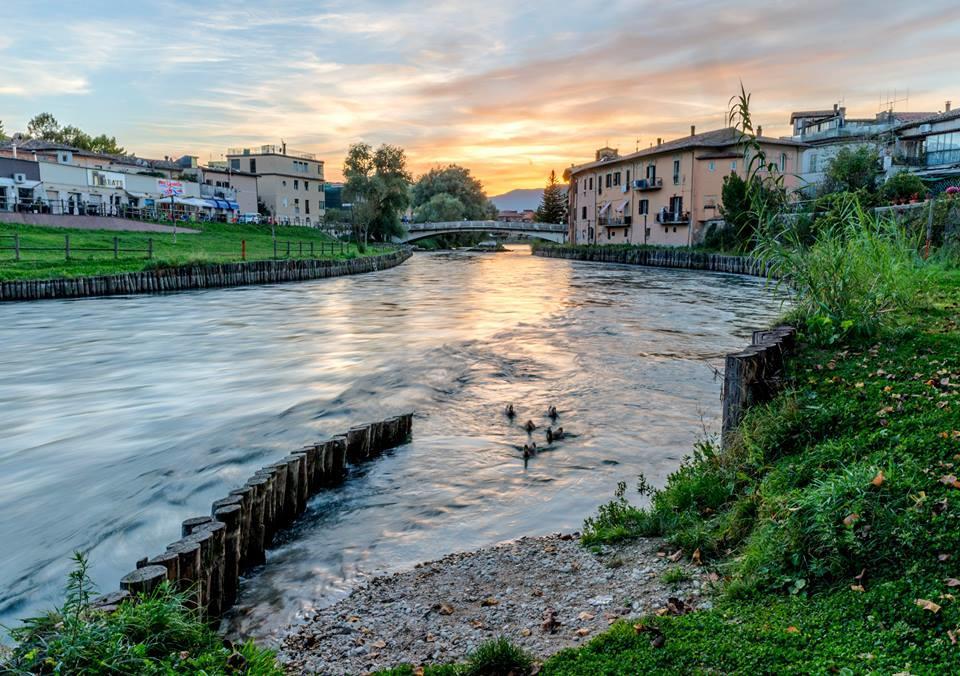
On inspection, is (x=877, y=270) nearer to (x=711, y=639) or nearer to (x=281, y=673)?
(x=711, y=639)

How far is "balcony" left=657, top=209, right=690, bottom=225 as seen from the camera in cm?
6644

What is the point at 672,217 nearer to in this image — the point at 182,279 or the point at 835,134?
the point at 835,134

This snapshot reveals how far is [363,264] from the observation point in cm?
5491

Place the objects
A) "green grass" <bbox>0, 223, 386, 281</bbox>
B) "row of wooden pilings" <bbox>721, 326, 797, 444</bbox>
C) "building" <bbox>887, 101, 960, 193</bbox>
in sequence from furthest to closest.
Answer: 1. "building" <bbox>887, 101, 960, 193</bbox>
2. "green grass" <bbox>0, 223, 386, 281</bbox>
3. "row of wooden pilings" <bbox>721, 326, 797, 444</bbox>

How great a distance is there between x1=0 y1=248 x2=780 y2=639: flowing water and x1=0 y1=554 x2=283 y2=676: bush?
159 cm

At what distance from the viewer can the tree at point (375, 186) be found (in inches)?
3420

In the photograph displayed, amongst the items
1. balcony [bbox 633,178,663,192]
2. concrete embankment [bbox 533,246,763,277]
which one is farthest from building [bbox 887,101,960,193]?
balcony [bbox 633,178,663,192]

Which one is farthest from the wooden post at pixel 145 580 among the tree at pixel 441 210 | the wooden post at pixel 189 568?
the tree at pixel 441 210

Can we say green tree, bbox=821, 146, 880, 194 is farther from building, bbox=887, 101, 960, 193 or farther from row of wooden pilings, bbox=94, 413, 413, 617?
row of wooden pilings, bbox=94, 413, 413, 617

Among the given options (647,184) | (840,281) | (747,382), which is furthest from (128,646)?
(647,184)

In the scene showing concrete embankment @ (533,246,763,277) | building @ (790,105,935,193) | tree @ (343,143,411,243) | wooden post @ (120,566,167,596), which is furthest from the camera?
tree @ (343,143,411,243)

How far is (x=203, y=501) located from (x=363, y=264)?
46436 mm

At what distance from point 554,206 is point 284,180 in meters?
52.7

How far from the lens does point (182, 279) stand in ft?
120
